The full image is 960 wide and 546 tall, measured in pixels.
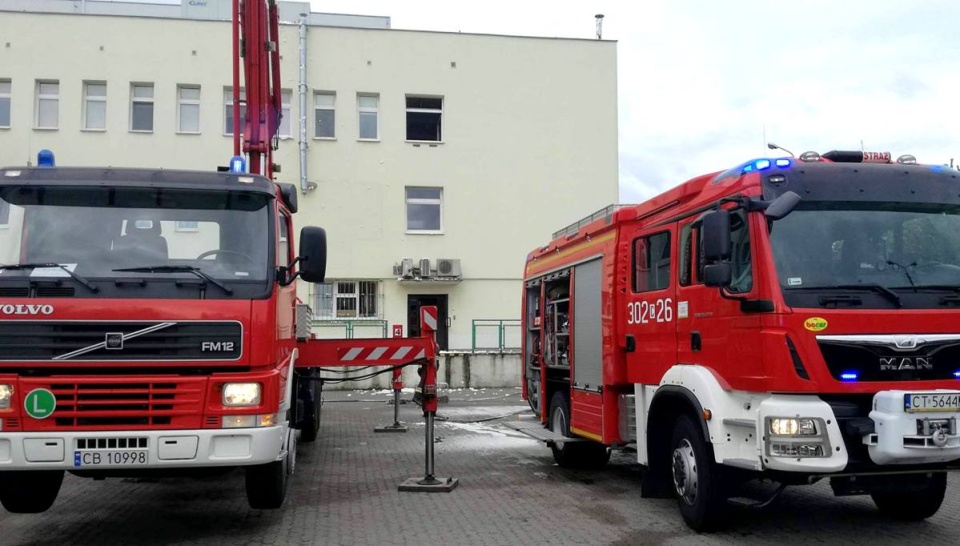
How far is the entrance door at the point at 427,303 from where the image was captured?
87.5ft

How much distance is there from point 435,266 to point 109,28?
12.3 m

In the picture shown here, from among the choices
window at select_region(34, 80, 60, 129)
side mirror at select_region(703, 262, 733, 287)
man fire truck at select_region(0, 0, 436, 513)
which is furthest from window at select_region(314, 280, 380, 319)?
side mirror at select_region(703, 262, 733, 287)

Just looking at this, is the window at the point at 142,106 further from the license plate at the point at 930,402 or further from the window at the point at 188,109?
the license plate at the point at 930,402

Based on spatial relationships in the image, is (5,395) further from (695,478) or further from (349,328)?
(349,328)

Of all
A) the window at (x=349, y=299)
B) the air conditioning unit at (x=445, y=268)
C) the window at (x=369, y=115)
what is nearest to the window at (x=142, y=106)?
the window at (x=369, y=115)

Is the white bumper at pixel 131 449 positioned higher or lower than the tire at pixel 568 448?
higher

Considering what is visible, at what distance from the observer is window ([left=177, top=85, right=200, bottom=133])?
26.0 m

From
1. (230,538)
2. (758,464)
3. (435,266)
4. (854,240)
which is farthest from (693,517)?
(435,266)

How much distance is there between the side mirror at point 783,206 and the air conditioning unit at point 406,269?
801 inches

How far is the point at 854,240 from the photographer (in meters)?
6.17

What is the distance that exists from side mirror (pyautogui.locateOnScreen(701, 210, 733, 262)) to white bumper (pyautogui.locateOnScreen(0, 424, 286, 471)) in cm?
361

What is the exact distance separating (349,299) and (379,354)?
1783cm

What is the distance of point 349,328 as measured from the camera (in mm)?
25562

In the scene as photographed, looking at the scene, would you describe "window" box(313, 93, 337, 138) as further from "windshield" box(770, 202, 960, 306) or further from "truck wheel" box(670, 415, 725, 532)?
"windshield" box(770, 202, 960, 306)
